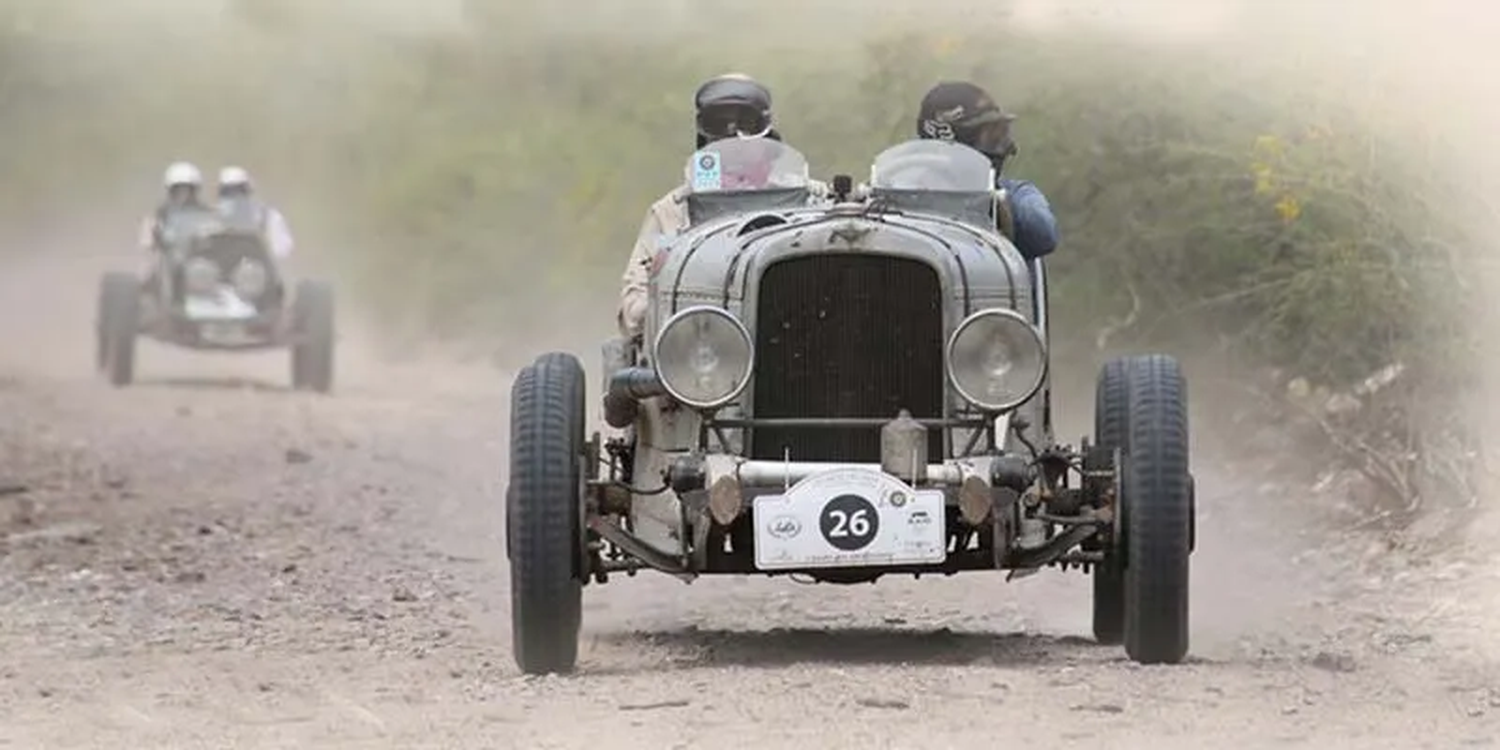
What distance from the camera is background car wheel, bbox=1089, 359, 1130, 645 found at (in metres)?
10.6

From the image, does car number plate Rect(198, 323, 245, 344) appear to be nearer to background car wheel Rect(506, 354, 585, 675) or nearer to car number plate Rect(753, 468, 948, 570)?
background car wheel Rect(506, 354, 585, 675)

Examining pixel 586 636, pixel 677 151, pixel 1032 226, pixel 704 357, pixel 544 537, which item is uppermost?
pixel 677 151

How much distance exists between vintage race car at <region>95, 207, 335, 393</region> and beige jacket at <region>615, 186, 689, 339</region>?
573 inches

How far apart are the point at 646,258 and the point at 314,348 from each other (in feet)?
49.0

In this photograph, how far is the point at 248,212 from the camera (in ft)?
92.6

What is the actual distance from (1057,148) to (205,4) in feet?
73.9

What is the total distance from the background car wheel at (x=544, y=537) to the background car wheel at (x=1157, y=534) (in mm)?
1612

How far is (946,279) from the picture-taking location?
409 inches

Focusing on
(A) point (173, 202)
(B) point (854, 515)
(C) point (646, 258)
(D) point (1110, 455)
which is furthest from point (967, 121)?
(A) point (173, 202)

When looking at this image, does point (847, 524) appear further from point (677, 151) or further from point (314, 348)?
point (677, 151)

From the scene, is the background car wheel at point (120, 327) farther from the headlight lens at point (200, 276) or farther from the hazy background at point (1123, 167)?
the hazy background at point (1123, 167)

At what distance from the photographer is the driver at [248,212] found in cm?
2767

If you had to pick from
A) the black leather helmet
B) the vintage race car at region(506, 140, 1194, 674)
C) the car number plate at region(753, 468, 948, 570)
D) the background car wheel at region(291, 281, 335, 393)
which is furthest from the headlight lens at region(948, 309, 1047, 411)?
the background car wheel at region(291, 281, 335, 393)

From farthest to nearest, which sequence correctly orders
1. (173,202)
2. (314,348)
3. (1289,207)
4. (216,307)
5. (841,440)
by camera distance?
(173,202) < (216,307) < (314,348) < (1289,207) < (841,440)
